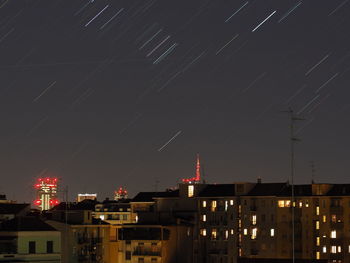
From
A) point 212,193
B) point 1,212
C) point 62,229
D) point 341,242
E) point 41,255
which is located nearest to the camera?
point 41,255

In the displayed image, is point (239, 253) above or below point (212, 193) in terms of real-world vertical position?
below

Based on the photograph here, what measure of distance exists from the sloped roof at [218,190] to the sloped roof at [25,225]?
149ft

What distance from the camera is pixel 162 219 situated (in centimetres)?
9656

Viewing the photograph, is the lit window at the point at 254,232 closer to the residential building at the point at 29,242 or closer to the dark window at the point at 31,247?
the residential building at the point at 29,242

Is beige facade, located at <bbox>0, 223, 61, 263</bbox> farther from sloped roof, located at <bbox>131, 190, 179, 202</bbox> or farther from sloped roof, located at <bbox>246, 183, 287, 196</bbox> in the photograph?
sloped roof, located at <bbox>131, 190, 179, 202</bbox>

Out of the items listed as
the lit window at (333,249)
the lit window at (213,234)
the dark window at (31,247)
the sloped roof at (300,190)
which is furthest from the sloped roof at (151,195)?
the dark window at (31,247)

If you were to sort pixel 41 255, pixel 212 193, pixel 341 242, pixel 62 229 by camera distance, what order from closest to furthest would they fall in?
pixel 41 255 → pixel 62 229 → pixel 341 242 → pixel 212 193

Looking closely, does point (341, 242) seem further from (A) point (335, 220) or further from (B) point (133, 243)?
(B) point (133, 243)

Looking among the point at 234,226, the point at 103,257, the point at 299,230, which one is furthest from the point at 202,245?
the point at 103,257

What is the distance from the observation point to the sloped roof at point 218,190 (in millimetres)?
109438

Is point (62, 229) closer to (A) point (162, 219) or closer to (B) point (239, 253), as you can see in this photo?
(A) point (162, 219)

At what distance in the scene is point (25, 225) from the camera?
214 feet

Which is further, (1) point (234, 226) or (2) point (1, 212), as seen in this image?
(1) point (234, 226)

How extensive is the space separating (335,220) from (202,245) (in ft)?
56.6
